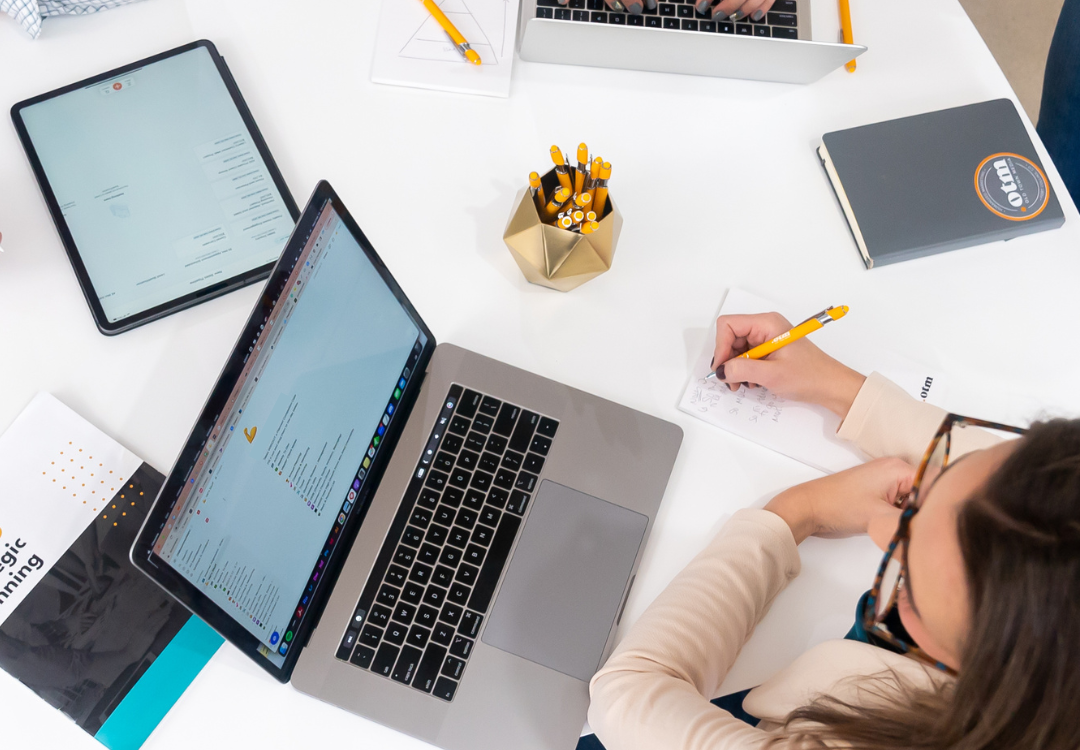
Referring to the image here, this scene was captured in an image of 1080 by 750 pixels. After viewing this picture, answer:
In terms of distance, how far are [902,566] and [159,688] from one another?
2.38ft

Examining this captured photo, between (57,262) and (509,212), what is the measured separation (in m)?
0.55

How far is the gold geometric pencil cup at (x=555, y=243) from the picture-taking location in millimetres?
788

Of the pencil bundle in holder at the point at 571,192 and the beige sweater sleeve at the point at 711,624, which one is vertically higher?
the pencil bundle in holder at the point at 571,192

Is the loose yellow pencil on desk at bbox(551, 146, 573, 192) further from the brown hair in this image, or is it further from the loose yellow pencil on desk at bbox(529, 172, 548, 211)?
the brown hair

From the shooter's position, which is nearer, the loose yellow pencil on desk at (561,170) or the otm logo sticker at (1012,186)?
the loose yellow pencil on desk at (561,170)

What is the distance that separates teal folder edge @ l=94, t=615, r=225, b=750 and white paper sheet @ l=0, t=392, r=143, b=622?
15cm

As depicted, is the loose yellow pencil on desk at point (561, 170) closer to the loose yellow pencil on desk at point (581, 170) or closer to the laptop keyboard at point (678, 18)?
the loose yellow pencil on desk at point (581, 170)

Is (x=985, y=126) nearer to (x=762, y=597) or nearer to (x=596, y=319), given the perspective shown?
(x=596, y=319)

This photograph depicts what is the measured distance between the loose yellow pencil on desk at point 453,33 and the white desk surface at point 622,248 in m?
0.05

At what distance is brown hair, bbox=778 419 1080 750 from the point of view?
1.49 ft

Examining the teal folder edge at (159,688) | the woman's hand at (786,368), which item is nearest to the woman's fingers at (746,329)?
the woman's hand at (786,368)

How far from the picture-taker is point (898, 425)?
80 cm

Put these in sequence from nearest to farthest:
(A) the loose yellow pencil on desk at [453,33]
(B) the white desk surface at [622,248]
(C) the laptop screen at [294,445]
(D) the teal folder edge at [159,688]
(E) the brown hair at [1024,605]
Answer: (E) the brown hair at [1024,605], (C) the laptop screen at [294,445], (D) the teal folder edge at [159,688], (B) the white desk surface at [622,248], (A) the loose yellow pencil on desk at [453,33]

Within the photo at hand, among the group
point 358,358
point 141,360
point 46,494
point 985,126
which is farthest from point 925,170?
point 46,494
